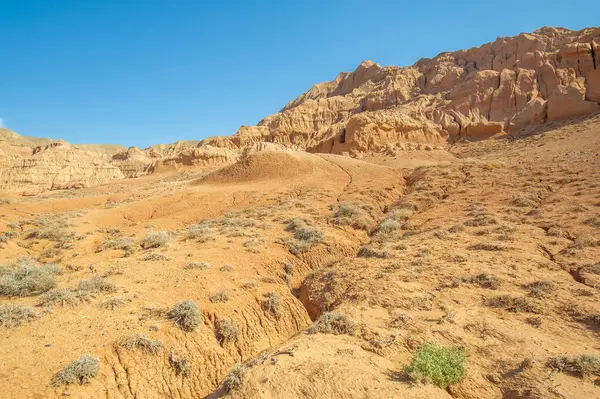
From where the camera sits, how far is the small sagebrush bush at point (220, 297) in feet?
23.2

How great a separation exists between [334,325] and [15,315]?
563 cm

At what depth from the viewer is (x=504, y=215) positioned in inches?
443

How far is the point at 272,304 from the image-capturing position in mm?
7453

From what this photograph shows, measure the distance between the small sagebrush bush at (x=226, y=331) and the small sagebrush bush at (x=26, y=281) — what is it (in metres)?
4.00

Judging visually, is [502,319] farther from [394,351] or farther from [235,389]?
[235,389]

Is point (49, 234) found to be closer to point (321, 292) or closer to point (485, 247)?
point (321, 292)

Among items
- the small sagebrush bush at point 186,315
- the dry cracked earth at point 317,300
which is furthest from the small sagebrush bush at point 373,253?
the small sagebrush bush at point 186,315

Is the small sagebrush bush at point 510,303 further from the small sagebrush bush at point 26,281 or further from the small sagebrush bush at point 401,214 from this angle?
the small sagebrush bush at point 26,281

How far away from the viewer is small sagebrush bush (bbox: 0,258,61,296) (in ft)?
22.3

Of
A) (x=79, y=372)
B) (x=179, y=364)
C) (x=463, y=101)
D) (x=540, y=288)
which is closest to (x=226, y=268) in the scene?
(x=179, y=364)

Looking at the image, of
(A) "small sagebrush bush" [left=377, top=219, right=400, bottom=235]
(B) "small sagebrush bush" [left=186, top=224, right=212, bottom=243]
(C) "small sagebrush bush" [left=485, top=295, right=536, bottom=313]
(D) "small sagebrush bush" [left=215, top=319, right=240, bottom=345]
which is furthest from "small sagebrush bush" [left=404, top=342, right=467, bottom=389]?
(B) "small sagebrush bush" [left=186, top=224, right=212, bottom=243]

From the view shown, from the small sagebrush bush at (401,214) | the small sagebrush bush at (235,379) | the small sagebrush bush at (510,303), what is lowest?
the small sagebrush bush at (510,303)

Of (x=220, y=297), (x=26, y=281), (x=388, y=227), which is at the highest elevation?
(x=26, y=281)

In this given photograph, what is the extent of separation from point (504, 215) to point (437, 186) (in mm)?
5459
